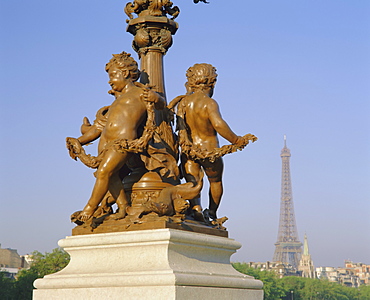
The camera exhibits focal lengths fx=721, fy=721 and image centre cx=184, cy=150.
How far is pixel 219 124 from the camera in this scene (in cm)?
1052

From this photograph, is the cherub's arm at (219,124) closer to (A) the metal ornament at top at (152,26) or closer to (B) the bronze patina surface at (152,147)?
(B) the bronze patina surface at (152,147)

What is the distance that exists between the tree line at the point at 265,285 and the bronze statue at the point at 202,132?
40387mm

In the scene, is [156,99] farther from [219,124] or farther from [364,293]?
[364,293]

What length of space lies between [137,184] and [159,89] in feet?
5.58

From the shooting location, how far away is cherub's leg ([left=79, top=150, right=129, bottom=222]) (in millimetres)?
9961

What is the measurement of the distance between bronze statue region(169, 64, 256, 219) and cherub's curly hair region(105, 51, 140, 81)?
76 cm

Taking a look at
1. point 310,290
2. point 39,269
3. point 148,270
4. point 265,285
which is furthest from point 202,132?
point 310,290

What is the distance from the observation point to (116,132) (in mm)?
10195

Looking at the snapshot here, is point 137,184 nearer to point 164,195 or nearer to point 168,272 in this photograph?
point 164,195

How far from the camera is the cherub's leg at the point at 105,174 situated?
996cm

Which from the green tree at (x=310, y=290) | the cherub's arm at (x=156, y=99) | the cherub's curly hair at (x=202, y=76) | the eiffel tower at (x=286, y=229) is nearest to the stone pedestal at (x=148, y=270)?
the cherub's arm at (x=156, y=99)

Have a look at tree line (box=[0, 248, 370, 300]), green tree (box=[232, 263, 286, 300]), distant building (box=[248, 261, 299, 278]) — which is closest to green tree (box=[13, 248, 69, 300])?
tree line (box=[0, 248, 370, 300])

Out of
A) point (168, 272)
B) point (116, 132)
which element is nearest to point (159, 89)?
point (116, 132)

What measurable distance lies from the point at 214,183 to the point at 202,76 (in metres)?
1.64
